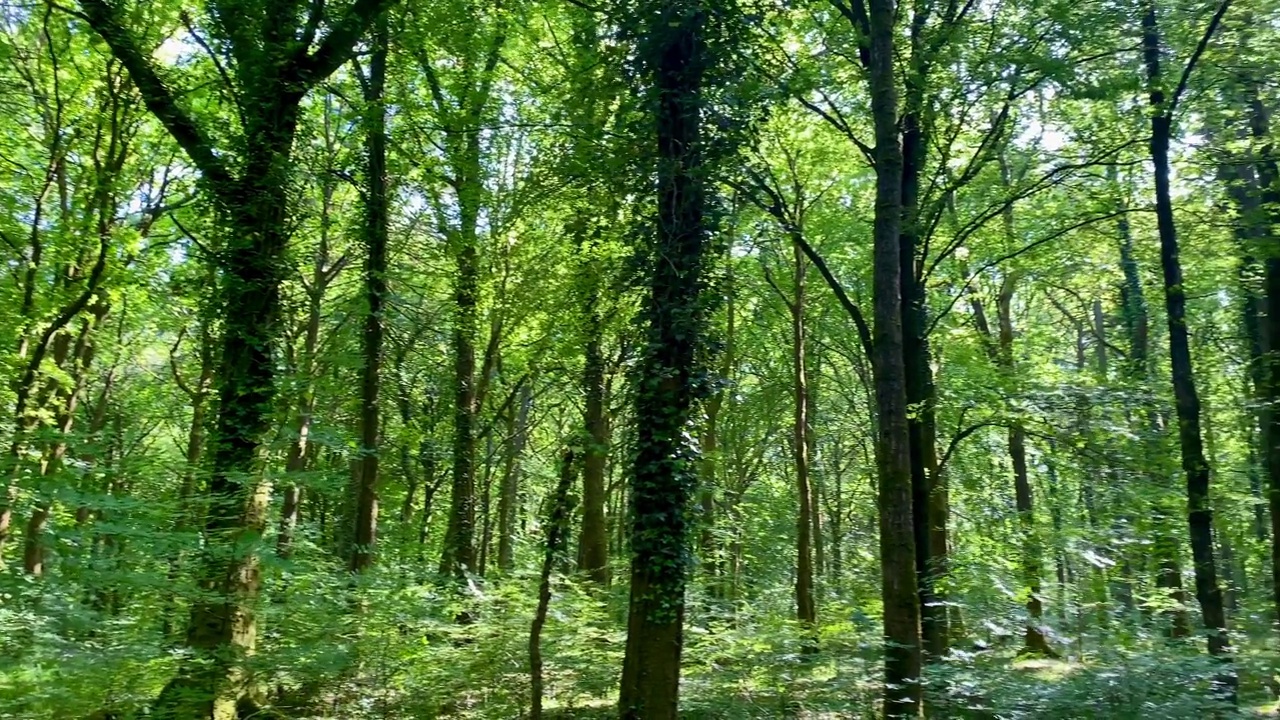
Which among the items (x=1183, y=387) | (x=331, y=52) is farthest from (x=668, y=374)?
(x=1183, y=387)

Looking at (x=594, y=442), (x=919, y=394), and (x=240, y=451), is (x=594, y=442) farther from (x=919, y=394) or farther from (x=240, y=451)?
(x=919, y=394)

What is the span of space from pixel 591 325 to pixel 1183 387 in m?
7.30

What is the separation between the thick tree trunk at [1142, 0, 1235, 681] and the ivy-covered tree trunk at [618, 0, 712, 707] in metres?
5.77

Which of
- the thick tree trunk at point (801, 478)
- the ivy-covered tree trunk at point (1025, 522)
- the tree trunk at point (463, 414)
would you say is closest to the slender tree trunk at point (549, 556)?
the tree trunk at point (463, 414)

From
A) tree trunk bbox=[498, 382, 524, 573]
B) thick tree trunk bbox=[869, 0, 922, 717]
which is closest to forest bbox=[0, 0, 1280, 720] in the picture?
thick tree trunk bbox=[869, 0, 922, 717]

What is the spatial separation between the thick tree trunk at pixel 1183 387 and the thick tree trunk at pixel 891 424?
410 centimetres

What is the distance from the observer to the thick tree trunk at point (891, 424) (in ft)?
21.4

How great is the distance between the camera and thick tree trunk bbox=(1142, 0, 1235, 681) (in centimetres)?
930

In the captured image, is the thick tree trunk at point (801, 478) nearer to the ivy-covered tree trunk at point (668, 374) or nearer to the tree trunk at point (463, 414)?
the tree trunk at point (463, 414)

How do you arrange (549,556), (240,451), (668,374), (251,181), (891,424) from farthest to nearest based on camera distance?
1. (251,181)
2. (549,556)
3. (240,451)
4. (668,374)
5. (891,424)

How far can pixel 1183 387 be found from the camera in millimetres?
9703

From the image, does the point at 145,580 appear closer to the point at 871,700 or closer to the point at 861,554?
the point at 871,700

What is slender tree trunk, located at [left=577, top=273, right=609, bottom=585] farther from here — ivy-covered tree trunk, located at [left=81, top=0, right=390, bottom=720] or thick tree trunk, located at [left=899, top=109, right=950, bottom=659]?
thick tree trunk, located at [left=899, top=109, right=950, bottom=659]

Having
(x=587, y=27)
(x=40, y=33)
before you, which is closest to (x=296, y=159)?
(x=587, y=27)
